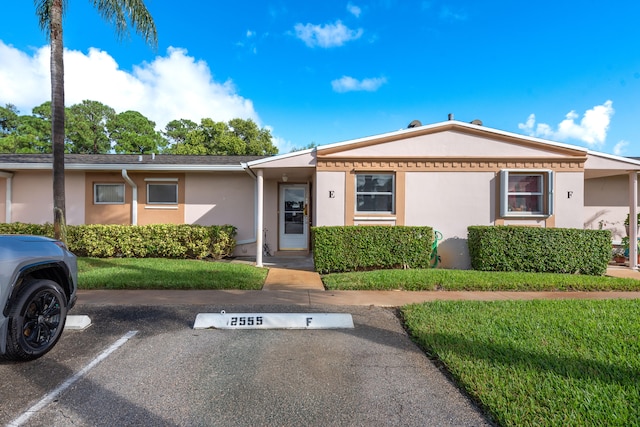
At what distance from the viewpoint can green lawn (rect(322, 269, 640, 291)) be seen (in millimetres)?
6262

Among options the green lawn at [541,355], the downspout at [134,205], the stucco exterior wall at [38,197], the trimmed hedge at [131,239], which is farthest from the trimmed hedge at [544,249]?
the stucco exterior wall at [38,197]

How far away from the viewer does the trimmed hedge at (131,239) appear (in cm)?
909

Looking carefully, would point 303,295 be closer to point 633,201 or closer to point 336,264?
point 336,264

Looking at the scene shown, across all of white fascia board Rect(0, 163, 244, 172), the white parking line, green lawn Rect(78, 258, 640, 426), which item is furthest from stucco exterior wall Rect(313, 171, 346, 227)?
the white parking line

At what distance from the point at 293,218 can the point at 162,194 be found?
441 cm

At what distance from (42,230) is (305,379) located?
9985 millimetres

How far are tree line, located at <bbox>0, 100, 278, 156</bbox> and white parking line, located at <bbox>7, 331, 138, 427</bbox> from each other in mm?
27869

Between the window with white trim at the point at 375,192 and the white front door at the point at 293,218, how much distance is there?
2.90 meters

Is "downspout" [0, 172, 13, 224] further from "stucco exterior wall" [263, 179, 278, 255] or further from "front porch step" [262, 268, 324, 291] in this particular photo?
"front porch step" [262, 268, 324, 291]

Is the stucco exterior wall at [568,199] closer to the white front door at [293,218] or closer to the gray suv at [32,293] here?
the white front door at [293,218]

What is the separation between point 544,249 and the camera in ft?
24.6

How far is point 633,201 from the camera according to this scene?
8.41m

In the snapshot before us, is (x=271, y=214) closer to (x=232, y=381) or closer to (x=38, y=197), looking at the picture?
(x=38, y=197)

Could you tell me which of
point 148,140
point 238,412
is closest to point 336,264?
point 238,412
